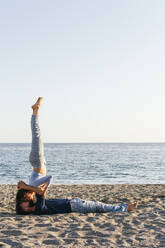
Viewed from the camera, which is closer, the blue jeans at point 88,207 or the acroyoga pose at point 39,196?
the acroyoga pose at point 39,196

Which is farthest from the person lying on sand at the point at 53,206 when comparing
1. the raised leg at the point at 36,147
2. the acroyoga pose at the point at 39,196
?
the raised leg at the point at 36,147

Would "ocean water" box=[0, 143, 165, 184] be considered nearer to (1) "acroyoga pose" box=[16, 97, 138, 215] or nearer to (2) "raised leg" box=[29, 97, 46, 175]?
(1) "acroyoga pose" box=[16, 97, 138, 215]

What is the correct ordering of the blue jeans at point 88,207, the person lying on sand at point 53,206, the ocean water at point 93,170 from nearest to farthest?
the person lying on sand at point 53,206 < the blue jeans at point 88,207 < the ocean water at point 93,170

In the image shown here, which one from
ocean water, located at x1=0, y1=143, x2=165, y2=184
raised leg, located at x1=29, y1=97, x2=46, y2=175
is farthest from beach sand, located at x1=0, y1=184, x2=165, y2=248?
ocean water, located at x1=0, y1=143, x2=165, y2=184

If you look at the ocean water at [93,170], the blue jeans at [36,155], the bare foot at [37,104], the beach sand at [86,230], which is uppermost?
the bare foot at [37,104]

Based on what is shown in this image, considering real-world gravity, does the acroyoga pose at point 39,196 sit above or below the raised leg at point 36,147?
below

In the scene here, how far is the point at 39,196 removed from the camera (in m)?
7.17

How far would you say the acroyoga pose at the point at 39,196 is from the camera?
22.2ft

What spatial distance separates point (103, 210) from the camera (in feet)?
25.0

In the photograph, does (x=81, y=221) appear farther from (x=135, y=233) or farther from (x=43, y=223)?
(x=135, y=233)

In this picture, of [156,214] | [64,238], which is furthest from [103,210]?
[64,238]

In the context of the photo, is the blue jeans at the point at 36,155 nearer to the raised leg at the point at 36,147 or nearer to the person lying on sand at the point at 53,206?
the raised leg at the point at 36,147

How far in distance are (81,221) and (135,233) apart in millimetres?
1372

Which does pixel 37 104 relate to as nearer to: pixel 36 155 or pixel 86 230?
pixel 36 155
